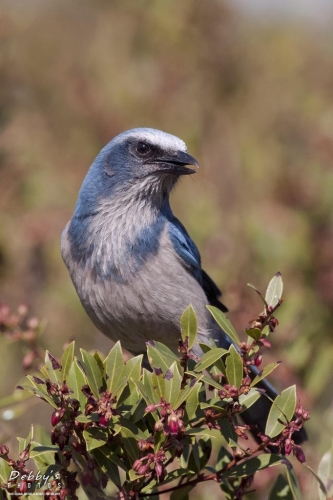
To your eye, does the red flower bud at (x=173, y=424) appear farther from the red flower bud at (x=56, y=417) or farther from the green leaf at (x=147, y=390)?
the red flower bud at (x=56, y=417)

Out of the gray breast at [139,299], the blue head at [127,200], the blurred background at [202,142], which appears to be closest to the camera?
the gray breast at [139,299]

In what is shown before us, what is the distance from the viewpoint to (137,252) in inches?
169

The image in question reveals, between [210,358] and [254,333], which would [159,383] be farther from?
[254,333]

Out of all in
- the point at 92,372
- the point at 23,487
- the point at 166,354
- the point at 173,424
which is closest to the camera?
the point at 173,424

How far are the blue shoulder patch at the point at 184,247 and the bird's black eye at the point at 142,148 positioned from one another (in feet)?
1.56

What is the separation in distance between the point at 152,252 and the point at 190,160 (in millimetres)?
593

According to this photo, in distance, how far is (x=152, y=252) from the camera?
434 cm

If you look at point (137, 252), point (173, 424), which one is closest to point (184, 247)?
point (137, 252)

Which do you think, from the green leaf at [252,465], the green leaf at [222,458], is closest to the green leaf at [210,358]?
the green leaf at [252,465]

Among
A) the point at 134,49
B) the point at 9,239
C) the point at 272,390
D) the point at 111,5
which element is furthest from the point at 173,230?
the point at 111,5

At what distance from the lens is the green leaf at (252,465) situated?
9.52ft

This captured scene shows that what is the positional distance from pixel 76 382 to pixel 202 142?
16.4 feet

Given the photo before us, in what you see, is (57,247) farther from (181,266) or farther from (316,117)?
(316,117)

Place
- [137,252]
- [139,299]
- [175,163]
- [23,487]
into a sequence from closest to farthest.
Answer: [23,487] → [139,299] → [137,252] → [175,163]
